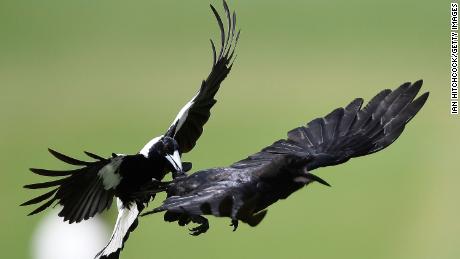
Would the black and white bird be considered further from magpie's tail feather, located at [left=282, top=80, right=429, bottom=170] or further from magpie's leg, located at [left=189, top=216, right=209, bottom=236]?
magpie's tail feather, located at [left=282, top=80, right=429, bottom=170]

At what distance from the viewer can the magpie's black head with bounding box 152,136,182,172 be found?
3.89 metres

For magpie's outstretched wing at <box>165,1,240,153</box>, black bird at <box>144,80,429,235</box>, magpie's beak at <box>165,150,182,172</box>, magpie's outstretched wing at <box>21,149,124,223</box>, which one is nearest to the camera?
black bird at <box>144,80,429,235</box>

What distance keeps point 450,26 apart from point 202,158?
127 inches

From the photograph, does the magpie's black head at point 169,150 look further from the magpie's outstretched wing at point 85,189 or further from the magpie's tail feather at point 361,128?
the magpie's tail feather at point 361,128

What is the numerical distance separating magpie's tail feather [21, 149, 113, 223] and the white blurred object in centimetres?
31

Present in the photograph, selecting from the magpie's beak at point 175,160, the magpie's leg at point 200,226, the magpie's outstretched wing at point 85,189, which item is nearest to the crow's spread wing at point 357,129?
the magpie's beak at point 175,160

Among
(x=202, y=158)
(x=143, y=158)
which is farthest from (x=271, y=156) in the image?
(x=202, y=158)

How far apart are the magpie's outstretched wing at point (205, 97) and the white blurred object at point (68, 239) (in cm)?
53

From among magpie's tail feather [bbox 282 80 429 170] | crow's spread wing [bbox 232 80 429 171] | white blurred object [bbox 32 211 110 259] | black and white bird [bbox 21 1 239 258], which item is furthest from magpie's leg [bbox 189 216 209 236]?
white blurred object [bbox 32 211 110 259]

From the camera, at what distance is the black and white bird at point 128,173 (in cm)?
365

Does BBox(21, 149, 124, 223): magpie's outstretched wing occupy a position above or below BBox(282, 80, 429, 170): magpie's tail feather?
below

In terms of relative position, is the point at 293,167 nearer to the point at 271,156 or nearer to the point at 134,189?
the point at 271,156

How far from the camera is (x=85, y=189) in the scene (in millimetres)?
3711

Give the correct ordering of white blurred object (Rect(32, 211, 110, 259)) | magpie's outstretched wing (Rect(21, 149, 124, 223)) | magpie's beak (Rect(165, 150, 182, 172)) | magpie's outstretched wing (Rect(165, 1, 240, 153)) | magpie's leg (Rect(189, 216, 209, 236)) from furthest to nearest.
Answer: white blurred object (Rect(32, 211, 110, 259)), magpie's outstretched wing (Rect(165, 1, 240, 153)), magpie's beak (Rect(165, 150, 182, 172)), magpie's outstretched wing (Rect(21, 149, 124, 223)), magpie's leg (Rect(189, 216, 209, 236))
